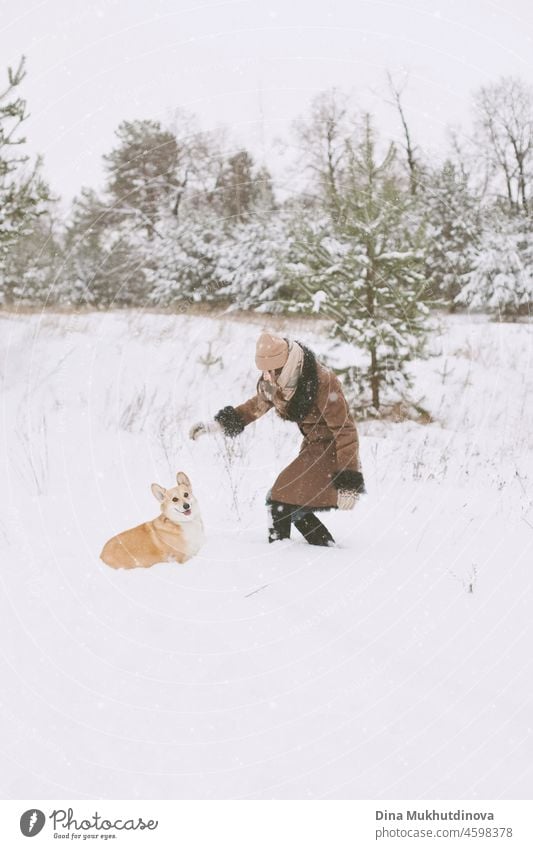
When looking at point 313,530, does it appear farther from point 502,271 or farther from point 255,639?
point 502,271

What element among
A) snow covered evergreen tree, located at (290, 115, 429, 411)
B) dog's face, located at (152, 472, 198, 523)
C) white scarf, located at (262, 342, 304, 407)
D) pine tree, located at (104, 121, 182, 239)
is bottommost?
dog's face, located at (152, 472, 198, 523)

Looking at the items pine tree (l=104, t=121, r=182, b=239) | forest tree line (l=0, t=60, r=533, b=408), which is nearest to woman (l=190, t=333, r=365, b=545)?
forest tree line (l=0, t=60, r=533, b=408)

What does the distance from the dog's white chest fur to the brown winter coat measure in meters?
0.59

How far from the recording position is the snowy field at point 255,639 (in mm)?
1936

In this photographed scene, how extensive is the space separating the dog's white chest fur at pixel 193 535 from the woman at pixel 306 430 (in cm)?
56

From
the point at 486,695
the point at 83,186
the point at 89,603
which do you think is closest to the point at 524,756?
the point at 486,695

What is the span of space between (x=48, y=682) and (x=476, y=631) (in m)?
1.78

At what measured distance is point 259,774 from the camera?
190cm

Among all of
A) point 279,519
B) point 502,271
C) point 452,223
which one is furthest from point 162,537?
point 452,223

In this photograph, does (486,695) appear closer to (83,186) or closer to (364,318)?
(364,318)

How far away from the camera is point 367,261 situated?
24.7 ft

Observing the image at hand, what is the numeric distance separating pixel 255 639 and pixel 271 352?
4.89 ft

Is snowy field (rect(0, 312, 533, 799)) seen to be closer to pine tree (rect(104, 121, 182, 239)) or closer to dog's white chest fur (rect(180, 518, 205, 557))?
dog's white chest fur (rect(180, 518, 205, 557))

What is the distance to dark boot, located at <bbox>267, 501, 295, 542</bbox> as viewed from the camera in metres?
3.71
